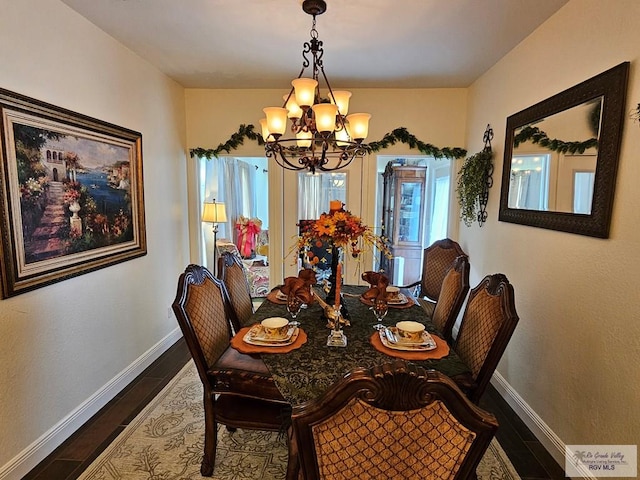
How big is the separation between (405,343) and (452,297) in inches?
29.4

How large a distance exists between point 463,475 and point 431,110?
351cm

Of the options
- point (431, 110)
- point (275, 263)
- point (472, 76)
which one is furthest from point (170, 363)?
point (472, 76)

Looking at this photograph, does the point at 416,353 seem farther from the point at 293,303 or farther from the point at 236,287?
the point at 236,287

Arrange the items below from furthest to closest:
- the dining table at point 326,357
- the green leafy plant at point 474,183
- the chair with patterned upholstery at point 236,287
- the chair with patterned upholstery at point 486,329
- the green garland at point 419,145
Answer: the green garland at point 419,145 < the green leafy plant at point 474,183 < the chair with patterned upholstery at point 236,287 < the chair with patterned upholstery at point 486,329 < the dining table at point 326,357

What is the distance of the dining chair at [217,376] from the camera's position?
168 cm

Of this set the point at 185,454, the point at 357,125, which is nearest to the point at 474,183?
the point at 357,125

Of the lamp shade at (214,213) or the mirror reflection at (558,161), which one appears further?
the lamp shade at (214,213)

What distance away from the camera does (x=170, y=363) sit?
323 cm

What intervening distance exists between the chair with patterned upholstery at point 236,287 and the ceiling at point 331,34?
1.62m

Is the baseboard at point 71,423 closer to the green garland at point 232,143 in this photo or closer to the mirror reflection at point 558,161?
the green garland at point 232,143

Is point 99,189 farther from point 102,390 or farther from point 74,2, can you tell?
point 102,390

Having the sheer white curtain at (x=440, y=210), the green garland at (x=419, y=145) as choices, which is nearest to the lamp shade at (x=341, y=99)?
the green garland at (x=419, y=145)

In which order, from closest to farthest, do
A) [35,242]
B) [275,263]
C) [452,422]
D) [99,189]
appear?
[452,422] → [35,242] → [99,189] → [275,263]

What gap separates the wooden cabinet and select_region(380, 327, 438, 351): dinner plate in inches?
128
